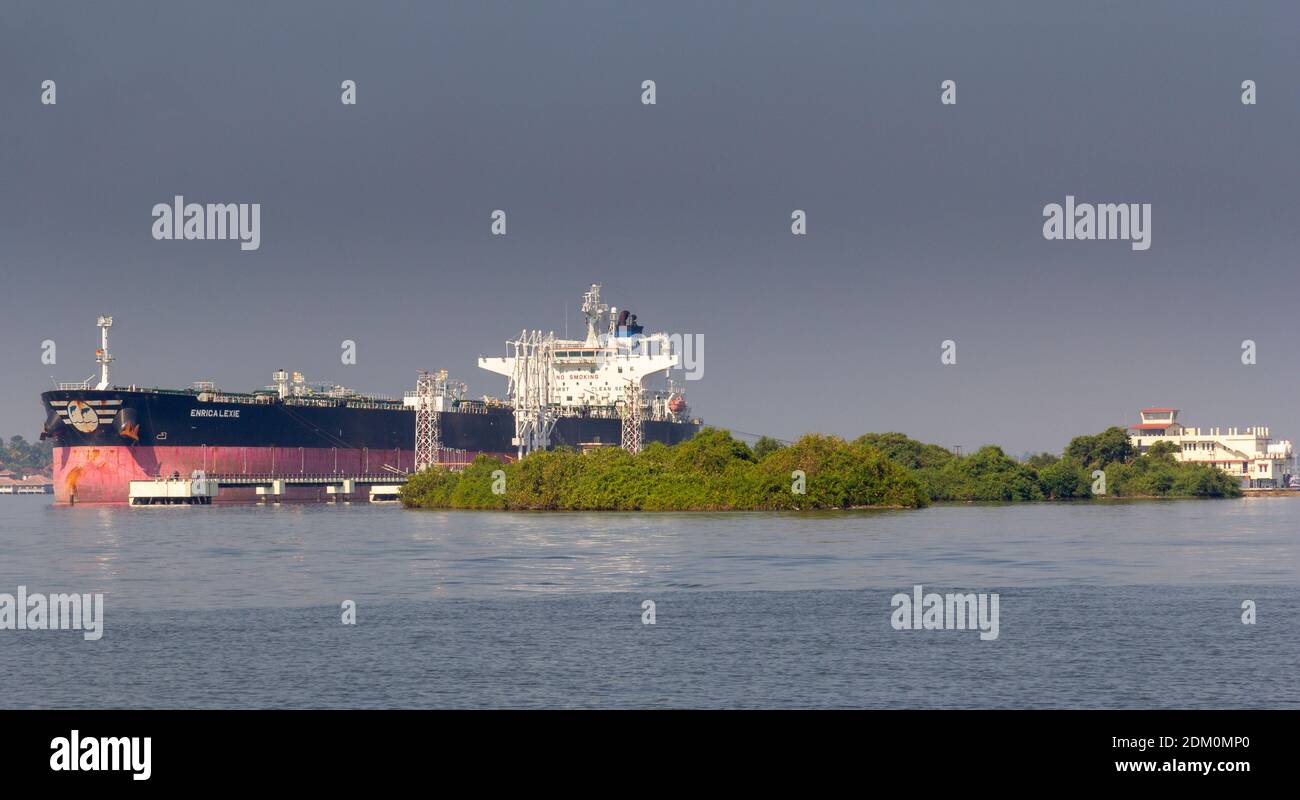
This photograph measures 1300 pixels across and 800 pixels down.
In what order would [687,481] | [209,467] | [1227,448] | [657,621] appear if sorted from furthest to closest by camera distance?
[1227,448] → [209,467] → [687,481] → [657,621]

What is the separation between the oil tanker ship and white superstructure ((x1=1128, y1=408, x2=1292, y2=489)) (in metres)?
58.8

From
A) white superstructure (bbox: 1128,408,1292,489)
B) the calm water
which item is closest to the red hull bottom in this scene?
the calm water

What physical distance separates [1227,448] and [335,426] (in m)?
104

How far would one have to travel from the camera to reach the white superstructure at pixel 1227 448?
178 metres

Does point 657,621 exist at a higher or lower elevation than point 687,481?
lower

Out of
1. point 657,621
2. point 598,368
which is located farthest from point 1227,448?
point 657,621

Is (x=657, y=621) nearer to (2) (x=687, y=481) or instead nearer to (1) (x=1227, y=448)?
(2) (x=687, y=481)

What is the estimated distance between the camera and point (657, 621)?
125ft

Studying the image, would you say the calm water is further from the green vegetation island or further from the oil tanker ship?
the oil tanker ship

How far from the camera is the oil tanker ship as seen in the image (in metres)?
117

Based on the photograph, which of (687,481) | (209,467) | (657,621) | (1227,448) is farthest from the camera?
(1227,448)
